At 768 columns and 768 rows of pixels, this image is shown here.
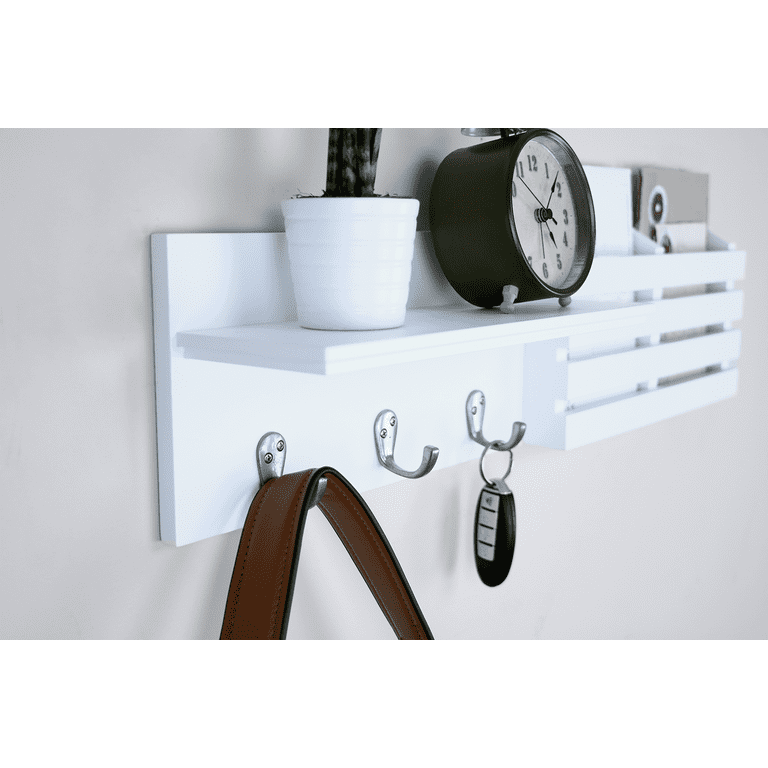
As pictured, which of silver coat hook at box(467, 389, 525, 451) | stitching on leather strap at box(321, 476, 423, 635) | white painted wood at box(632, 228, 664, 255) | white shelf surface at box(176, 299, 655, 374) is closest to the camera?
white shelf surface at box(176, 299, 655, 374)

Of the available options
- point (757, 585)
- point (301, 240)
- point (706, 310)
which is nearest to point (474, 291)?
point (301, 240)

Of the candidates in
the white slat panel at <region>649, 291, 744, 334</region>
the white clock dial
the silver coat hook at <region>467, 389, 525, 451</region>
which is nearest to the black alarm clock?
the white clock dial

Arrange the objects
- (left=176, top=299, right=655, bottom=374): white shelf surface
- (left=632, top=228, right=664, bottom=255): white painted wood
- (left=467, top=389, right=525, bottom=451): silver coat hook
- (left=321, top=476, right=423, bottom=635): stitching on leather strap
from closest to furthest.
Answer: (left=176, top=299, right=655, bottom=374): white shelf surface < (left=321, top=476, right=423, bottom=635): stitching on leather strap < (left=467, top=389, right=525, bottom=451): silver coat hook < (left=632, top=228, right=664, bottom=255): white painted wood

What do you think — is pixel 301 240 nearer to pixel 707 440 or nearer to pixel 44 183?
pixel 44 183

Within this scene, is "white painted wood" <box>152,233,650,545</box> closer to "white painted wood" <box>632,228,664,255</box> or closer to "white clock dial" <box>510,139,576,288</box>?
"white clock dial" <box>510,139,576,288</box>

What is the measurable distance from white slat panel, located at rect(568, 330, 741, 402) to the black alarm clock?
0.15 metres

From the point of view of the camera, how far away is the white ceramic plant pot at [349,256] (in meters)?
0.46

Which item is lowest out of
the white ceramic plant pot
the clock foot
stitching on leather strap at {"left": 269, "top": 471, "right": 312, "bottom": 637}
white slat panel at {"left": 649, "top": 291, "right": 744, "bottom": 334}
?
stitching on leather strap at {"left": 269, "top": 471, "right": 312, "bottom": 637}

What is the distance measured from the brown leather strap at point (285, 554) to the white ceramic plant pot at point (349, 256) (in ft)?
0.34

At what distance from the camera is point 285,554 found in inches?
19.4

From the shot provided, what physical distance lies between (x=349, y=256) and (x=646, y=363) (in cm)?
48

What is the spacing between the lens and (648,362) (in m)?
0.85

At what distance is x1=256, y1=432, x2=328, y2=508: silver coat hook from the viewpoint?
1.76ft

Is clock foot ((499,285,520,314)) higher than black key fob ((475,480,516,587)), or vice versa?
clock foot ((499,285,520,314))
